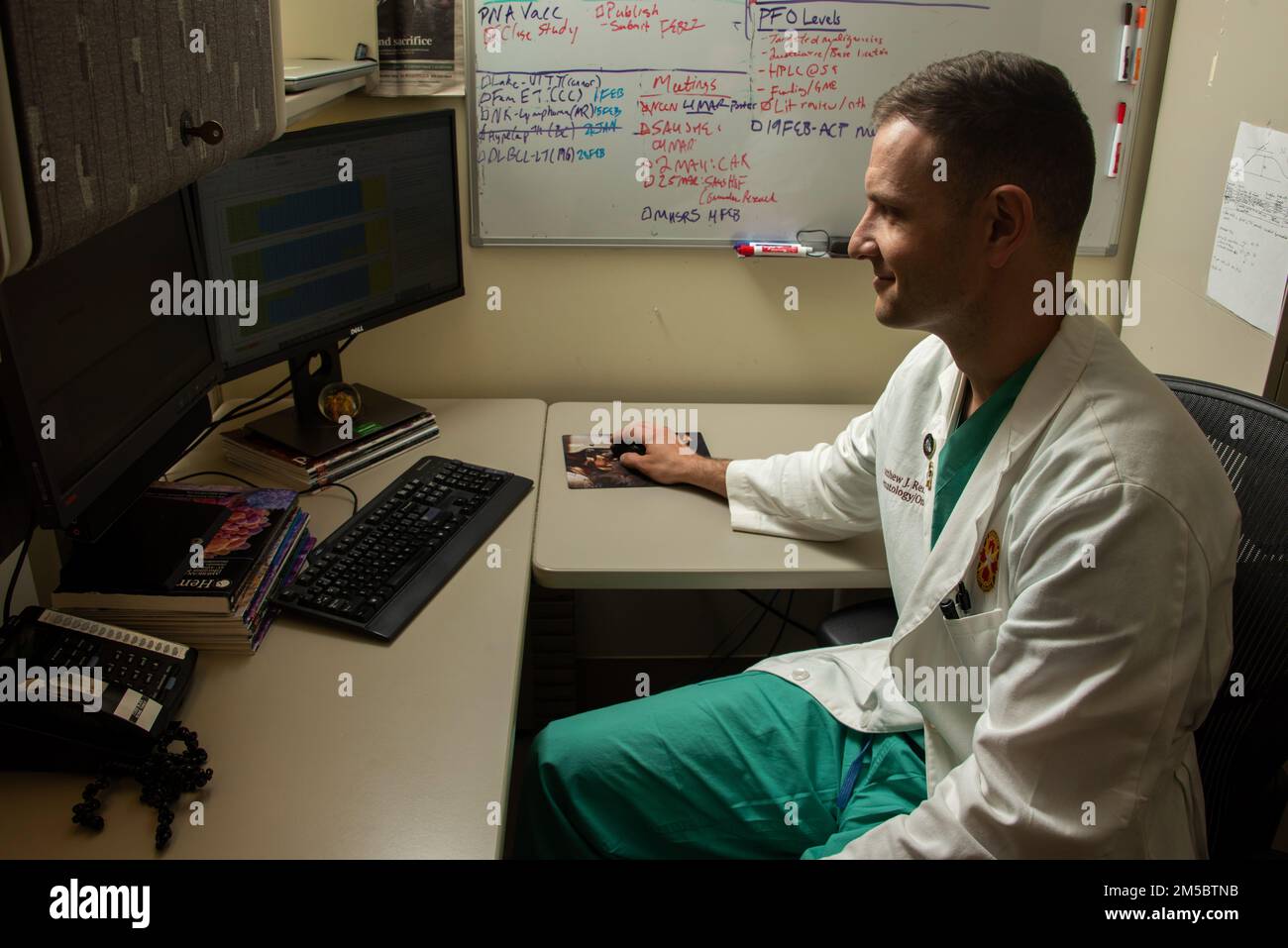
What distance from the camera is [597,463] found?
1.97 m

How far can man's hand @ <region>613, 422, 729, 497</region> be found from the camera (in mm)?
1865

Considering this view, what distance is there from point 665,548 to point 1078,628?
2.40 feet

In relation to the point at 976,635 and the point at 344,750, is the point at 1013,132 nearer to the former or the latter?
the point at 976,635

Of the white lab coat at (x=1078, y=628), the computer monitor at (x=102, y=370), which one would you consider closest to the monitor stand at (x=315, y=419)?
the computer monitor at (x=102, y=370)

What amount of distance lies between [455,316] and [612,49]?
62 centimetres

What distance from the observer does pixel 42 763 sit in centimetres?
114

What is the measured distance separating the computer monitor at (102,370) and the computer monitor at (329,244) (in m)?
0.12

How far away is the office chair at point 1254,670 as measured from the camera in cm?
121

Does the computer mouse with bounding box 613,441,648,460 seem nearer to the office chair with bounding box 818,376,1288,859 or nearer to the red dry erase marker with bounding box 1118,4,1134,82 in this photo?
the office chair with bounding box 818,376,1288,859

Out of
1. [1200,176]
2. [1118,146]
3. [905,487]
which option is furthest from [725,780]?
[1118,146]

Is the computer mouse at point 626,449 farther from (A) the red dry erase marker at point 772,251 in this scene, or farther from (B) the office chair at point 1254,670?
(B) the office chair at point 1254,670

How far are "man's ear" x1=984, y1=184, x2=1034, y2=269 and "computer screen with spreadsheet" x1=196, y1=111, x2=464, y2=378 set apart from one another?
3.50 feet

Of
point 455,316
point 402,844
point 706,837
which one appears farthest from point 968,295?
point 455,316

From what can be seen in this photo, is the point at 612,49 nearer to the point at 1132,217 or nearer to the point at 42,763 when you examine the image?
the point at 1132,217
